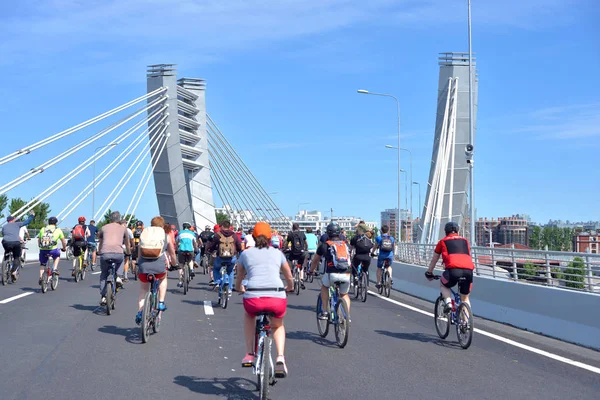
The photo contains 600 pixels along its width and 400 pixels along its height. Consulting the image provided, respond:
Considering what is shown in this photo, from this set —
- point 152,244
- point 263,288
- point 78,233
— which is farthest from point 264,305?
point 78,233

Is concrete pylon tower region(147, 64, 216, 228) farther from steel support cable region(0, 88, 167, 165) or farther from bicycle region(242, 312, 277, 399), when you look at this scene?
bicycle region(242, 312, 277, 399)

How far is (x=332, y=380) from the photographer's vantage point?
760 centimetres

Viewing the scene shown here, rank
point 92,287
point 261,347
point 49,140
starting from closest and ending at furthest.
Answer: point 261,347
point 92,287
point 49,140

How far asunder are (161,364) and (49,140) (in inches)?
939

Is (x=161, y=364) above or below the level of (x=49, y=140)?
below

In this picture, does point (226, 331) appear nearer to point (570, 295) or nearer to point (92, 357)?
point (92, 357)

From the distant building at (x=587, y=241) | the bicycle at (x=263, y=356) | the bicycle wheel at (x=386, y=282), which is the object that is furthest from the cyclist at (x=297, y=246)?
the distant building at (x=587, y=241)

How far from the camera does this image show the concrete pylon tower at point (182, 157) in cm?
3953

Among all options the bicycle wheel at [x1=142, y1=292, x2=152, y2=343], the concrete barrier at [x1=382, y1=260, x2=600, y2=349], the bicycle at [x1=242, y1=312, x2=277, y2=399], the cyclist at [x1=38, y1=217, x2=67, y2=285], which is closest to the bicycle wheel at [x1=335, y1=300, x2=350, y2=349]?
the bicycle wheel at [x1=142, y1=292, x2=152, y2=343]

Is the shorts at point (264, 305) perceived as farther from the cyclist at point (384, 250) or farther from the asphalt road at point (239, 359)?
the cyclist at point (384, 250)

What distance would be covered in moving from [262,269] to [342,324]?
10.5ft

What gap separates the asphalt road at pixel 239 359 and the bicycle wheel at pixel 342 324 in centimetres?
13

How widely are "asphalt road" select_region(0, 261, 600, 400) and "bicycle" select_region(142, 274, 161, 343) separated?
184 millimetres

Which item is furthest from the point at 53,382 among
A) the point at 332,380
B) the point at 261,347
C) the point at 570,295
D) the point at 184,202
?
the point at 184,202
